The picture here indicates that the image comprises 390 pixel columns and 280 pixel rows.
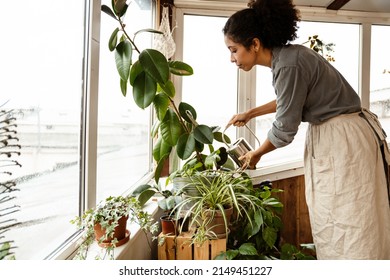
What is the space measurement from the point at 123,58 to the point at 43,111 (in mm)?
403

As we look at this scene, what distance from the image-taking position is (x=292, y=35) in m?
1.07

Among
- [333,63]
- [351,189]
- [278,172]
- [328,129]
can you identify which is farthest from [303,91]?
[333,63]

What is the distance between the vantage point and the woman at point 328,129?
3.30 feet

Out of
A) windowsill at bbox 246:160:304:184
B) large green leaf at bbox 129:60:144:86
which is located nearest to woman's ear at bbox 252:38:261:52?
large green leaf at bbox 129:60:144:86

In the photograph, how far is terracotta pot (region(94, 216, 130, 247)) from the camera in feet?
2.94

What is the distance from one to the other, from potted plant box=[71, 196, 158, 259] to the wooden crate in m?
0.20

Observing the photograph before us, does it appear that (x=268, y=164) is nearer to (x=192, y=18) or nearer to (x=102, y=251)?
(x=192, y=18)

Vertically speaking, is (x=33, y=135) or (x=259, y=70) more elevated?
(x=259, y=70)

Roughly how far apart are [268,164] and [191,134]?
1.02 m

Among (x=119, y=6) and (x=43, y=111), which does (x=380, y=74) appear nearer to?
(x=119, y=6)

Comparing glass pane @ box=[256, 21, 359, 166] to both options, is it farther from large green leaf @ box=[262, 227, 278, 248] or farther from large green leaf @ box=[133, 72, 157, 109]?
large green leaf @ box=[133, 72, 157, 109]

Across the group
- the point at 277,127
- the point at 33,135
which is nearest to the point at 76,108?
the point at 33,135

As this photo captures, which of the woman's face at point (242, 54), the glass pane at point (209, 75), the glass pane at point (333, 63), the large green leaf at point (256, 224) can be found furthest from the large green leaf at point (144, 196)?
the glass pane at point (333, 63)

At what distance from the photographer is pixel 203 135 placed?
131 centimetres
